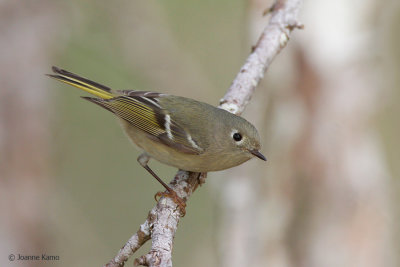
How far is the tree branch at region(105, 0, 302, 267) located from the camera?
8.43 ft

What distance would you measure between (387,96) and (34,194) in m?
4.17

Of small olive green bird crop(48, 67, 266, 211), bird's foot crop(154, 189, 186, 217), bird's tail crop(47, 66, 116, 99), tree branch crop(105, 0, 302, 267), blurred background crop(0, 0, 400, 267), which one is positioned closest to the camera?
tree branch crop(105, 0, 302, 267)

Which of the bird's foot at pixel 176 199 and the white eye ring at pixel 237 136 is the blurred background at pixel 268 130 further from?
the bird's foot at pixel 176 199

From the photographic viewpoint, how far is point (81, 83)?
3.68 metres

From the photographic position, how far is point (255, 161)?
5.23 metres

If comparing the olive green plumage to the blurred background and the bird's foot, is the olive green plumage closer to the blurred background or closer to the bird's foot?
the bird's foot

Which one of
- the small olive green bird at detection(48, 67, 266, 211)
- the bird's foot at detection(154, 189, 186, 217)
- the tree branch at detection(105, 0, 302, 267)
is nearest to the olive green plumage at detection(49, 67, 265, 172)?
the small olive green bird at detection(48, 67, 266, 211)

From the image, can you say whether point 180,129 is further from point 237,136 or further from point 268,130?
point 268,130

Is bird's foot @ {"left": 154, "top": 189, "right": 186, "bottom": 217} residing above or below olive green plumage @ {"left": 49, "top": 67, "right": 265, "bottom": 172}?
below

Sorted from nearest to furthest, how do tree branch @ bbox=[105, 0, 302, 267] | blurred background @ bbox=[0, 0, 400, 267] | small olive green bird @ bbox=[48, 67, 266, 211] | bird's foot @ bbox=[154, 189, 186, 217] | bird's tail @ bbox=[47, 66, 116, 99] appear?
1. tree branch @ bbox=[105, 0, 302, 267]
2. bird's foot @ bbox=[154, 189, 186, 217]
3. small olive green bird @ bbox=[48, 67, 266, 211]
4. bird's tail @ bbox=[47, 66, 116, 99]
5. blurred background @ bbox=[0, 0, 400, 267]

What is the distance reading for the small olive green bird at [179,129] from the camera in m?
3.47

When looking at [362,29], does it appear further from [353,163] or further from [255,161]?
[255,161]

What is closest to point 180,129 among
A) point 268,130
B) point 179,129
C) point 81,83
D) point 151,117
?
point 179,129

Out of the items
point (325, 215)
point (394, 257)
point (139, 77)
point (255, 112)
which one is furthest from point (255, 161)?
point (394, 257)
